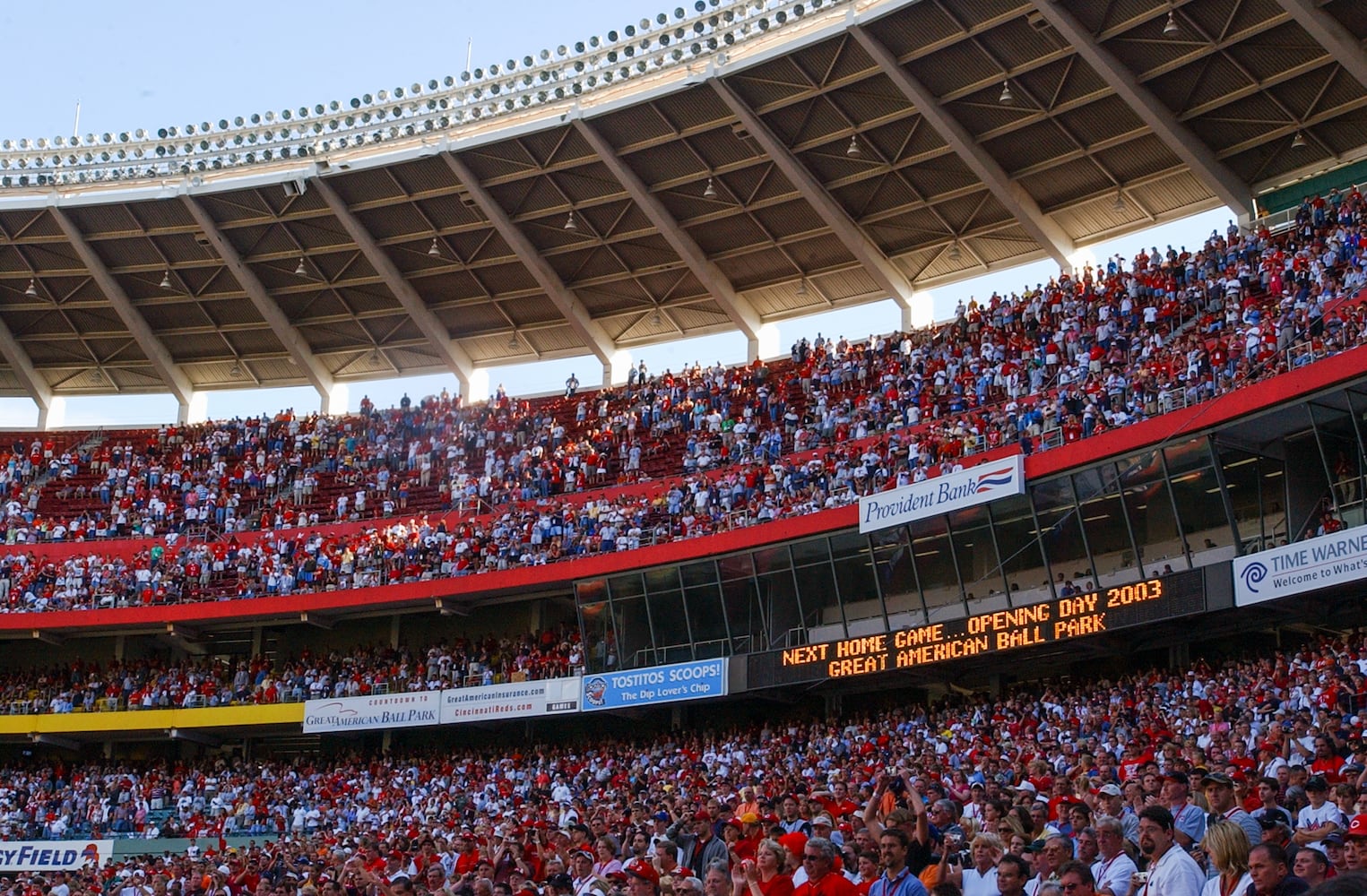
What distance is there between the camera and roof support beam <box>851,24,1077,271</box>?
1325 inches

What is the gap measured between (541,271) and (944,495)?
1852 centimetres

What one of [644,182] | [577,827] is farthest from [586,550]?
[577,827]

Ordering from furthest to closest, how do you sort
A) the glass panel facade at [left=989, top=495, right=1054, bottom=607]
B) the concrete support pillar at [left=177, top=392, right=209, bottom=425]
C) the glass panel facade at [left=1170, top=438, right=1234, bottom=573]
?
the concrete support pillar at [left=177, top=392, right=209, bottom=425]
the glass panel facade at [left=989, top=495, right=1054, bottom=607]
the glass panel facade at [left=1170, top=438, right=1234, bottom=573]

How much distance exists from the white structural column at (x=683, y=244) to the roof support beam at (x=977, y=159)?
735 centimetres

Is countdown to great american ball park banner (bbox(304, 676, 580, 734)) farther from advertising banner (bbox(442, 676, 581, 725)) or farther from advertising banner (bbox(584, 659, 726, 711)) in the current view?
advertising banner (bbox(584, 659, 726, 711))

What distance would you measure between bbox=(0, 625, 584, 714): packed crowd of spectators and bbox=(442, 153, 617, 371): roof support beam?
33.1ft

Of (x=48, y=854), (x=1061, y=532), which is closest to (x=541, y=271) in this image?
(x=48, y=854)

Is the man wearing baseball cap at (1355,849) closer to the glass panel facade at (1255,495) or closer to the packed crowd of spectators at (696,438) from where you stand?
A: the packed crowd of spectators at (696,438)

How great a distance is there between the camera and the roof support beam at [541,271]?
39531 mm

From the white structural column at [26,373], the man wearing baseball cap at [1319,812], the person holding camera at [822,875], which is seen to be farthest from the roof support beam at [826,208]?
the person holding camera at [822,875]

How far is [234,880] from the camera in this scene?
19.8 meters

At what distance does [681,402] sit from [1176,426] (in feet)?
54.9

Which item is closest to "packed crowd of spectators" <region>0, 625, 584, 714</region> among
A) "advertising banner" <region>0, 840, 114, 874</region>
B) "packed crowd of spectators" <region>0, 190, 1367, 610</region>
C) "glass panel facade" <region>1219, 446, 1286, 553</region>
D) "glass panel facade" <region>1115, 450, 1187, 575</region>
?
"packed crowd of spectators" <region>0, 190, 1367, 610</region>

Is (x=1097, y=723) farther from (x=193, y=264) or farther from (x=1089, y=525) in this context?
(x=193, y=264)
